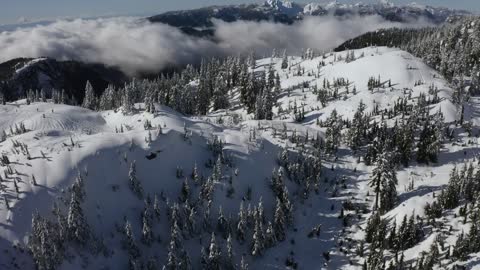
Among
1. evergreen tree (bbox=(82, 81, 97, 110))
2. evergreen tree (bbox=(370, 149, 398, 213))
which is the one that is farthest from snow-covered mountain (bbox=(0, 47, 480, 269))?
evergreen tree (bbox=(82, 81, 97, 110))

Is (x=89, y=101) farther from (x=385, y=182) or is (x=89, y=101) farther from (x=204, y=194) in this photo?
(x=385, y=182)

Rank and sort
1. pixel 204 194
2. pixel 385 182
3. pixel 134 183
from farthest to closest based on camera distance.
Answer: pixel 204 194
pixel 134 183
pixel 385 182

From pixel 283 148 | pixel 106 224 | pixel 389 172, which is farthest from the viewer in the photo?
pixel 283 148

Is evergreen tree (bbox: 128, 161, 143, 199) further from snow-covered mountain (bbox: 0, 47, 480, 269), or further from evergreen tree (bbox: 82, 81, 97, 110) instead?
evergreen tree (bbox: 82, 81, 97, 110)

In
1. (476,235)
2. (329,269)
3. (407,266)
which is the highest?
(476,235)

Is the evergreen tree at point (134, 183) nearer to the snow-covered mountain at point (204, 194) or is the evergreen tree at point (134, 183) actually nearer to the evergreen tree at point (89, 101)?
the snow-covered mountain at point (204, 194)

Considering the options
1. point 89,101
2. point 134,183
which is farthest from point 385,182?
point 89,101

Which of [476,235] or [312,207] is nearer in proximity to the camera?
[476,235]

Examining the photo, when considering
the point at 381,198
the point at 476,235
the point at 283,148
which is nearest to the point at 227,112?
the point at 283,148

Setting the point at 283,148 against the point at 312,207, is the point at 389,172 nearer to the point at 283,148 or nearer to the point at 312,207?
the point at 312,207
